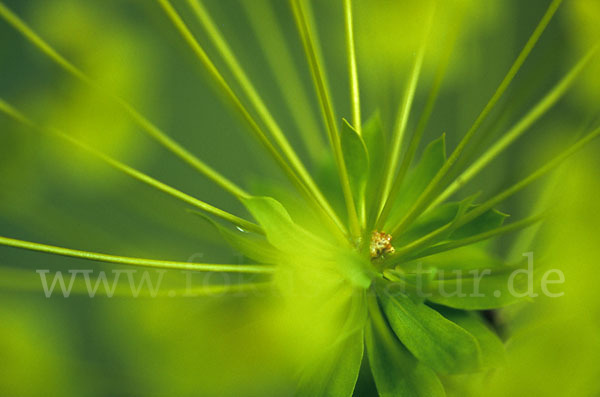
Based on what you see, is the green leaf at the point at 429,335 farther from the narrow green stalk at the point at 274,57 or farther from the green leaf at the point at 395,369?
the narrow green stalk at the point at 274,57

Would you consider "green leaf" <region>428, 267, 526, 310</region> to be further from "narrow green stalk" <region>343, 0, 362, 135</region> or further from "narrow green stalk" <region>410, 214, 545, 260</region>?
"narrow green stalk" <region>343, 0, 362, 135</region>

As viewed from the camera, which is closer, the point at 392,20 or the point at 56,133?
the point at 56,133

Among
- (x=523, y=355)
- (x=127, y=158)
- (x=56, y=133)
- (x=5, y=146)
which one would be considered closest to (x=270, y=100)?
(x=127, y=158)

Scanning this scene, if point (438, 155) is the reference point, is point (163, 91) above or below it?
above

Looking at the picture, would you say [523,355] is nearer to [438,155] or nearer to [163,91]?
[438,155]

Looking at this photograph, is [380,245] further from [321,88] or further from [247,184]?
[247,184]
